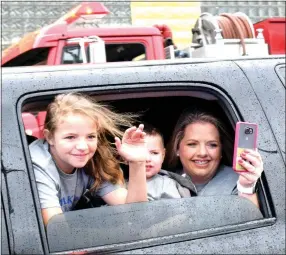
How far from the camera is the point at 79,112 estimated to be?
2059 mm

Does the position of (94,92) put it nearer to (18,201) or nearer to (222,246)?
(18,201)

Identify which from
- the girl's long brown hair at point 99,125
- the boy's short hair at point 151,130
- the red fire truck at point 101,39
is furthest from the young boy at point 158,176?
the red fire truck at point 101,39

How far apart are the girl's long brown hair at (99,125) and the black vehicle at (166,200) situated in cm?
4

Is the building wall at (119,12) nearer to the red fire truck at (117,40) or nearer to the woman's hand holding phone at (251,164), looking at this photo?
the red fire truck at (117,40)

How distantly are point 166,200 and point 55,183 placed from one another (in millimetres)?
340

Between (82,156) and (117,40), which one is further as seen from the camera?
(117,40)

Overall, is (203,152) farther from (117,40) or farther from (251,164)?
(117,40)

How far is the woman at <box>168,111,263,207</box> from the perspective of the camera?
2258 mm

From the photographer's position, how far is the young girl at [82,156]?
1976 mm

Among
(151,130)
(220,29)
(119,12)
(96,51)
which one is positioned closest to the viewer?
(151,130)

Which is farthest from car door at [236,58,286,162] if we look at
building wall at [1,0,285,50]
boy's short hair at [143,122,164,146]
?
building wall at [1,0,285,50]

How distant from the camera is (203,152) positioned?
232 cm

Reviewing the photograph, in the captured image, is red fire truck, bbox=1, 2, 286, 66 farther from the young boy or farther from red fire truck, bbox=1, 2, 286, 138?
the young boy

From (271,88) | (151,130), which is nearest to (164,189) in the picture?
(151,130)
